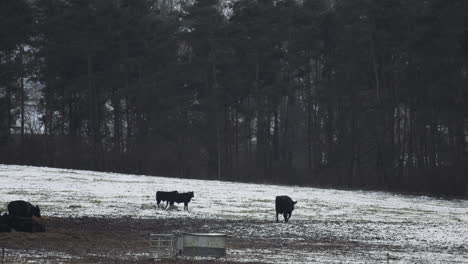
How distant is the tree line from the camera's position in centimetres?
7031

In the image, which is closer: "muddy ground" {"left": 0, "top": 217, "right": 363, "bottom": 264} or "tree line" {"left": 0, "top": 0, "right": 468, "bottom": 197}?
"muddy ground" {"left": 0, "top": 217, "right": 363, "bottom": 264}

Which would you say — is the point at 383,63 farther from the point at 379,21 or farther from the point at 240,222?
the point at 240,222

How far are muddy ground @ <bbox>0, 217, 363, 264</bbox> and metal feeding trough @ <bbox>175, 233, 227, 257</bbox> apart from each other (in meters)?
0.26

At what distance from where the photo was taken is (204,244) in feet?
79.0

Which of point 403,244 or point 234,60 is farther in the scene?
point 234,60

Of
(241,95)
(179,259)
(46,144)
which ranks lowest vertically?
(179,259)

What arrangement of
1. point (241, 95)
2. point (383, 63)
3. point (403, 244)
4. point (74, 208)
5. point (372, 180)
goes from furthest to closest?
point (241, 95), point (383, 63), point (372, 180), point (74, 208), point (403, 244)

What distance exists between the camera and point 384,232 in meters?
34.1

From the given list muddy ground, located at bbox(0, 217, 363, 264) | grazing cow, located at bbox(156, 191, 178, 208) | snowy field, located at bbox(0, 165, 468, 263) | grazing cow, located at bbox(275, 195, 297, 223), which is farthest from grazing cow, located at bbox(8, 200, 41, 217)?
grazing cow, located at bbox(275, 195, 297, 223)

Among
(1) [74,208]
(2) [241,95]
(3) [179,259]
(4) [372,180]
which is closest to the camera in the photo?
(3) [179,259]

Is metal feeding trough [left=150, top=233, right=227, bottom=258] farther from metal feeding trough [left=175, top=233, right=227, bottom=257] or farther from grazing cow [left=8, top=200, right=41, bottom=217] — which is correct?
grazing cow [left=8, top=200, right=41, bottom=217]

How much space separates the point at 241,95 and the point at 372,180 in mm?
17095

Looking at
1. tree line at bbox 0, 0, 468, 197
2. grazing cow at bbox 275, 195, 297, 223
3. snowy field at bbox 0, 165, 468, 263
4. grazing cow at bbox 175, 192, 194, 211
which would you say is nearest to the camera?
snowy field at bbox 0, 165, 468, 263

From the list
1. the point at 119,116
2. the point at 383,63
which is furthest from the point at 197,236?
the point at 119,116
